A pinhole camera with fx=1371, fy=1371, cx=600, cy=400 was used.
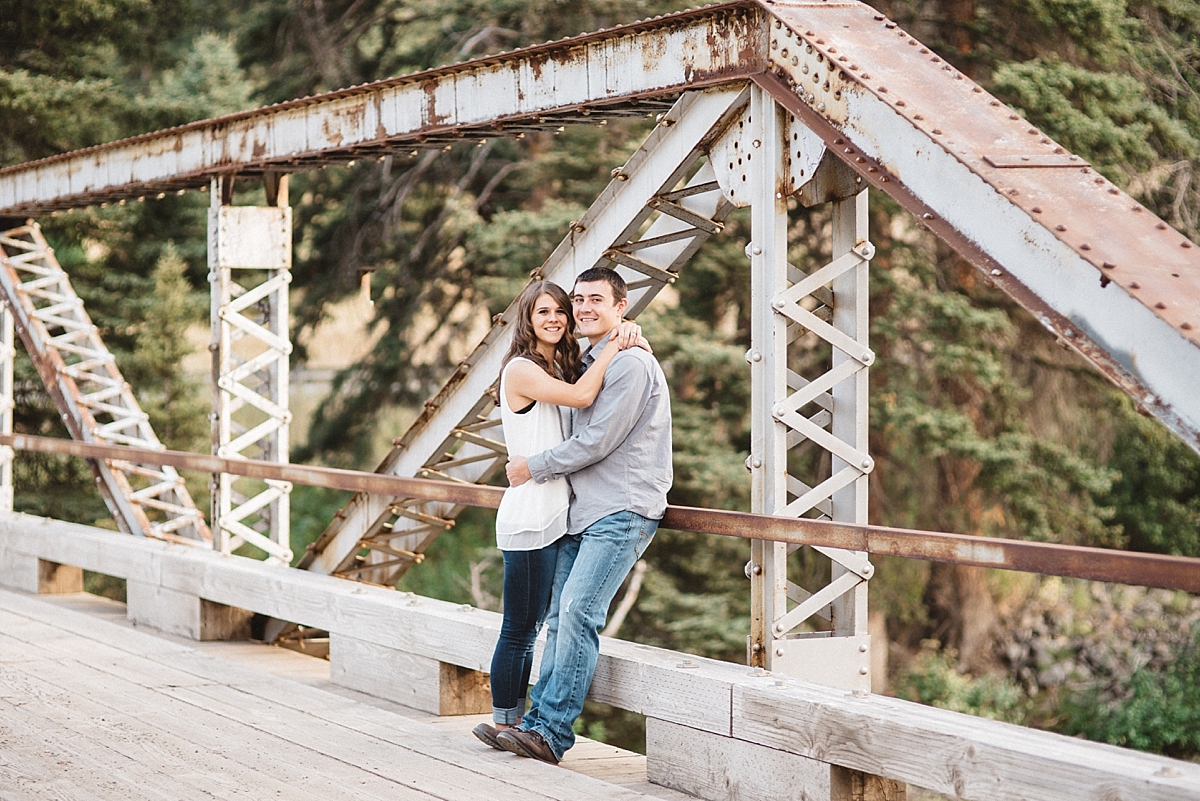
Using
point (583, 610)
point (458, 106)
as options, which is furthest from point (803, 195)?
point (458, 106)

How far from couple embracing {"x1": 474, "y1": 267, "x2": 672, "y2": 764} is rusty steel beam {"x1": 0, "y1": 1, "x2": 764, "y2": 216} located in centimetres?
101

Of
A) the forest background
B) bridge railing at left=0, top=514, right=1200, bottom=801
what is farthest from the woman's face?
the forest background

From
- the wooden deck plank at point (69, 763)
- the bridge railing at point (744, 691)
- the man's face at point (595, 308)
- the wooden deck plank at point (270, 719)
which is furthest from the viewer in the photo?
the man's face at point (595, 308)

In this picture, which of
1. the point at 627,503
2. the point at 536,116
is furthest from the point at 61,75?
the point at 627,503

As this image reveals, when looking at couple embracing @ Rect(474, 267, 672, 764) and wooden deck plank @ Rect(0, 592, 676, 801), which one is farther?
couple embracing @ Rect(474, 267, 672, 764)

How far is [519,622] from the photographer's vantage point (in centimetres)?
535

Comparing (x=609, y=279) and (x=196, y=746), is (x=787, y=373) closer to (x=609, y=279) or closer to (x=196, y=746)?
(x=609, y=279)

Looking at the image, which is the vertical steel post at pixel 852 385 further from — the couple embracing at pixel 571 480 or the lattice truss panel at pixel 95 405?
the lattice truss panel at pixel 95 405

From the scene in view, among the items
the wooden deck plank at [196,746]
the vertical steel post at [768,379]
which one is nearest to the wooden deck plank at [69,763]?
the wooden deck plank at [196,746]

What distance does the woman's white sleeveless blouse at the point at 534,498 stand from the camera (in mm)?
5203

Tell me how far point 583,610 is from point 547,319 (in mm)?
1111

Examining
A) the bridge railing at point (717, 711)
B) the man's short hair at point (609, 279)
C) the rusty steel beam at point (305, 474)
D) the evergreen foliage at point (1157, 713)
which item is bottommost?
the evergreen foliage at point (1157, 713)

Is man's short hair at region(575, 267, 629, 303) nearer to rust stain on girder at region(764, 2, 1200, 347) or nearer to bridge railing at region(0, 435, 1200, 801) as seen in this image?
bridge railing at region(0, 435, 1200, 801)

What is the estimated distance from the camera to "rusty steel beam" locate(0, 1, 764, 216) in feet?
17.7
